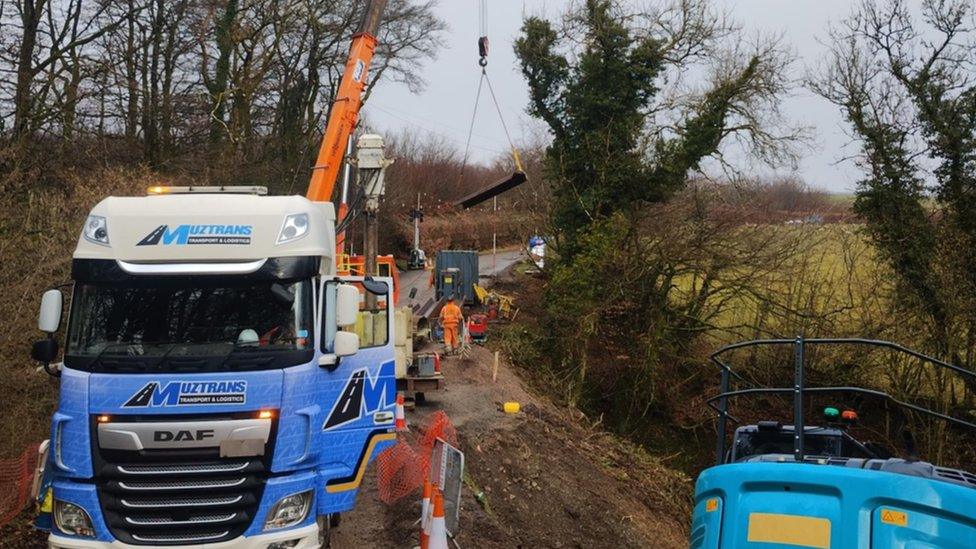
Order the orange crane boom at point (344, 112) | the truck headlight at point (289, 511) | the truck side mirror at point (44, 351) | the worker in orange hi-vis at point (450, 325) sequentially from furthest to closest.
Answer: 1. the worker in orange hi-vis at point (450, 325)
2. the orange crane boom at point (344, 112)
3. the truck side mirror at point (44, 351)
4. the truck headlight at point (289, 511)

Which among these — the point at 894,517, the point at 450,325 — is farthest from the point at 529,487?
the point at 894,517

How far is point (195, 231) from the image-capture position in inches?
301

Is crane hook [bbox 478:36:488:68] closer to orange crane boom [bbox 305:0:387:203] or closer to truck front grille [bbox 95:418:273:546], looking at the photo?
orange crane boom [bbox 305:0:387:203]

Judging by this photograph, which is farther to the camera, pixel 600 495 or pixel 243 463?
pixel 600 495

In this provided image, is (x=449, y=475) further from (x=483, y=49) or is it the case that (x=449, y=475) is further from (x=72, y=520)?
(x=483, y=49)

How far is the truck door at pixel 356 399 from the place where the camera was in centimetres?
810

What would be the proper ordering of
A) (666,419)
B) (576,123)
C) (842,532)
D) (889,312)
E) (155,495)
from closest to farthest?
(842,532) < (155,495) < (889,312) < (666,419) < (576,123)

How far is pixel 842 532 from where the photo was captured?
4.60 m

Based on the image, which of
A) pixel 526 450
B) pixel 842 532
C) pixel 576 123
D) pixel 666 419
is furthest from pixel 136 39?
pixel 842 532

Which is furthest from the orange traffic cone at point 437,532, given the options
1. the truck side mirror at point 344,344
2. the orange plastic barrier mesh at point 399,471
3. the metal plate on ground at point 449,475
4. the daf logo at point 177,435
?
the daf logo at point 177,435

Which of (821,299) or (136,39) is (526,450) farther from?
(136,39)

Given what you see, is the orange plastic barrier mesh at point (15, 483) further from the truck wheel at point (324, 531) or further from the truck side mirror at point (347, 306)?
the truck side mirror at point (347, 306)

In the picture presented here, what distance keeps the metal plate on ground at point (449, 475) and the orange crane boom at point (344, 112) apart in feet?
23.0

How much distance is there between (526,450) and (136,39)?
673 inches
